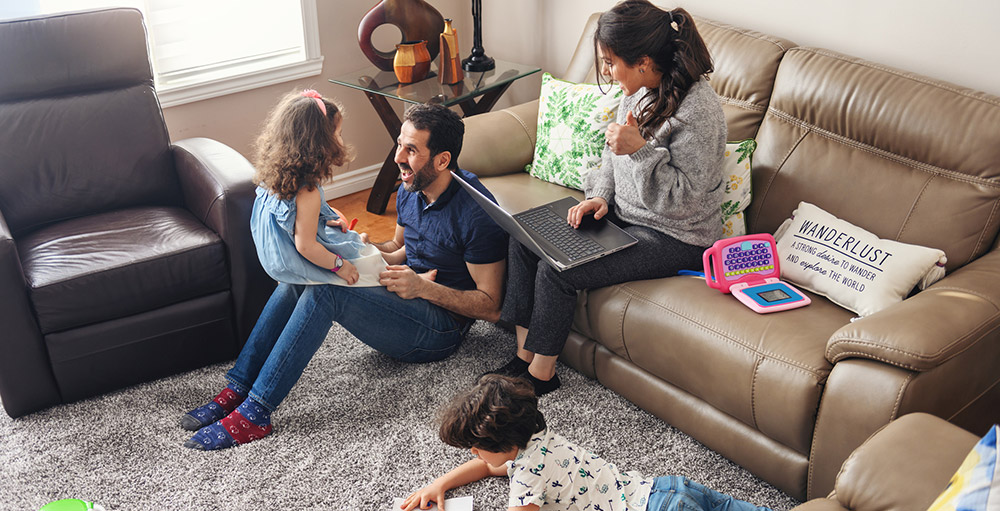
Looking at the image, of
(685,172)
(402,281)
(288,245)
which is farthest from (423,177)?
(685,172)

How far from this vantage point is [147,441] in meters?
2.21

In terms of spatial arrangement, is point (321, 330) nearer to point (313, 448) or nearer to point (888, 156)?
point (313, 448)

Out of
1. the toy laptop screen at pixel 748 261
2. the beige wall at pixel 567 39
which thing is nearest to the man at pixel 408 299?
the toy laptop screen at pixel 748 261

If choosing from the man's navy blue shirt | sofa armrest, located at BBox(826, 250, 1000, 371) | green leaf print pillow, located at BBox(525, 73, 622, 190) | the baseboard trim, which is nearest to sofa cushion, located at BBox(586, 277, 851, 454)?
sofa armrest, located at BBox(826, 250, 1000, 371)

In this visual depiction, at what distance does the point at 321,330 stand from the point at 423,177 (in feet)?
1.69

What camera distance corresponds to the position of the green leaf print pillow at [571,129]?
2648 millimetres

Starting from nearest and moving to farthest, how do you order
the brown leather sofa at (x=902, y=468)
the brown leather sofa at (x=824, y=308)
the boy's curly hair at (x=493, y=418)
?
the brown leather sofa at (x=902, y=468), the boy's curly hair at (x=493, y=418), the brown leather sofa at (x=824, y=308)

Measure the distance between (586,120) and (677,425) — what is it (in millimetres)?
1043

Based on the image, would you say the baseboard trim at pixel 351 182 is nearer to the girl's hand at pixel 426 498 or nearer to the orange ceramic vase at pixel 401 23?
the orange ceramic vase at pixel 401 23

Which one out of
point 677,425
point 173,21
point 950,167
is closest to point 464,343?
point 677,425

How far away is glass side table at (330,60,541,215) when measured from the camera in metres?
3.20

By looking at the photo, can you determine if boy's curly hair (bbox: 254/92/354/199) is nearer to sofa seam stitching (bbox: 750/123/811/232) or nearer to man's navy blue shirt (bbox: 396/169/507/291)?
man's navy blue shirt (bbox: 396/169/507/291)

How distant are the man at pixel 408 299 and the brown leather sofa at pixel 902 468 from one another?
116cm

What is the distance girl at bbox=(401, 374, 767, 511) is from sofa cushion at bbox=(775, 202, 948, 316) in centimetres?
69
